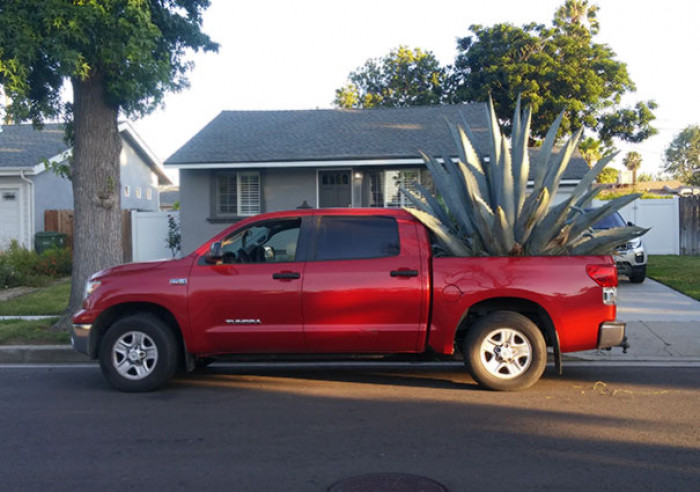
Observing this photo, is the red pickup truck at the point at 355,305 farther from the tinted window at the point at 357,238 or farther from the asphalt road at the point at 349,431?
the asphalt road at the point at 349,431

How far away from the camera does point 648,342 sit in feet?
29.7

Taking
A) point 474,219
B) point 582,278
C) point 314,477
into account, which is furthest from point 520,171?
point 314,477

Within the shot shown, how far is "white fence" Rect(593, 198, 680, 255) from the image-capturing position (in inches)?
784

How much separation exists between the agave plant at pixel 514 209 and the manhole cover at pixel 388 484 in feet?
9.89

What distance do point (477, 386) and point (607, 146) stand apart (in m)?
24.5

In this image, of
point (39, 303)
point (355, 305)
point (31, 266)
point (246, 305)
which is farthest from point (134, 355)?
point (31, 266)

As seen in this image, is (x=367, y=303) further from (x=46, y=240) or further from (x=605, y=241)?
(x=46, y=240)

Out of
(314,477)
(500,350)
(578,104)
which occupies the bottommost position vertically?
(314,477)

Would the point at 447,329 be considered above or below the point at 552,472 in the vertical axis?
above

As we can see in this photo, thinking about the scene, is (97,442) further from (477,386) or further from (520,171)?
(520,171)

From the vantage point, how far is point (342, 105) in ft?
115

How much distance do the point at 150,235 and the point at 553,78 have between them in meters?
16.3

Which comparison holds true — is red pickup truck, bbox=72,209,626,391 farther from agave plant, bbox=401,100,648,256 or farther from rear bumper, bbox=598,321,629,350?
agave plant, bbox=401,100,648,256

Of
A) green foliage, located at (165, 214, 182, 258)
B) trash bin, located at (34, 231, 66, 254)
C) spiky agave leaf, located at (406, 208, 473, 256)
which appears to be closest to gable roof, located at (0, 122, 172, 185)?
trash bin, located at (34, 231, 66, 254)
